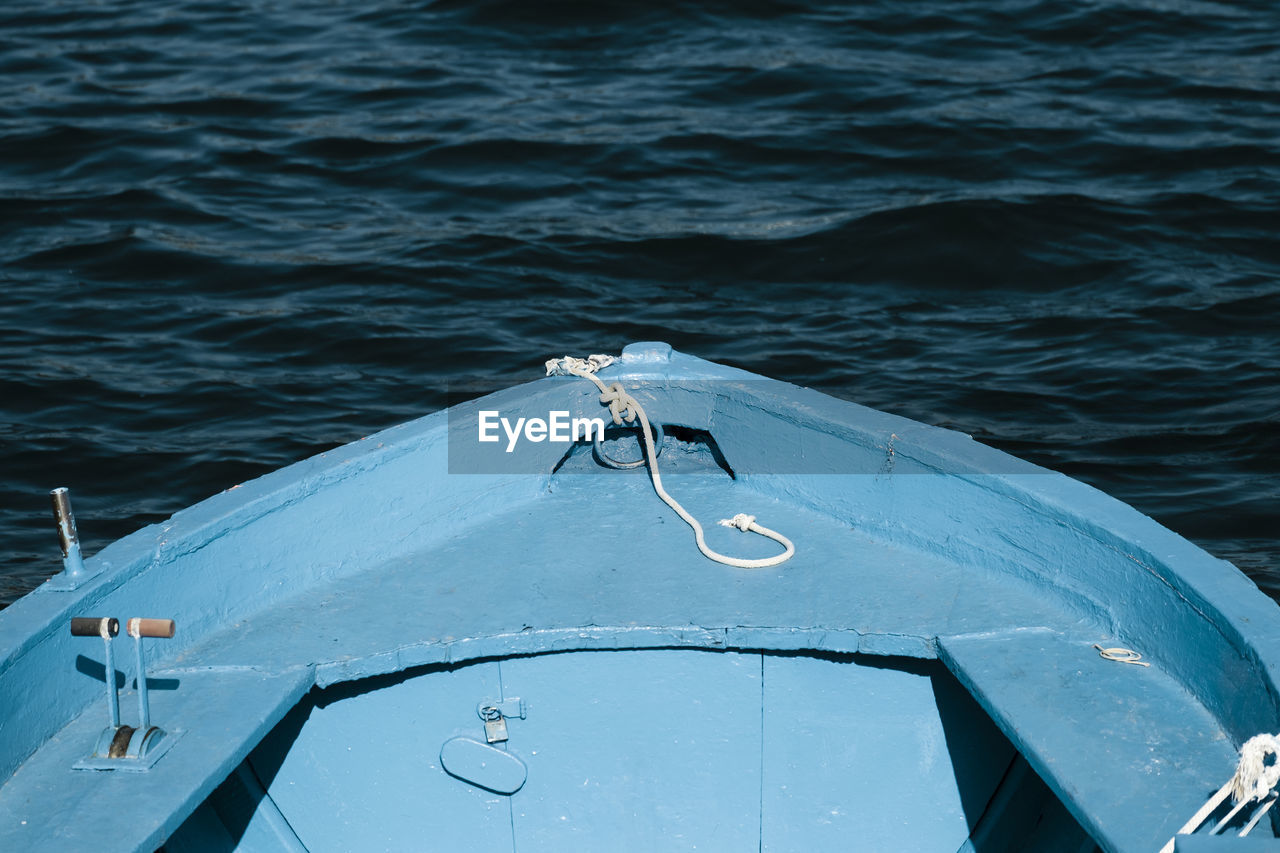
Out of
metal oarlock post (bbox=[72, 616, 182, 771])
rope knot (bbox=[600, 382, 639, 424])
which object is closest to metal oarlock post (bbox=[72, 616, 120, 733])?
metal oarlock post (bbox=[72, 616, 182, 771])

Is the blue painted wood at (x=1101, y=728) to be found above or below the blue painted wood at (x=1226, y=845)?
below

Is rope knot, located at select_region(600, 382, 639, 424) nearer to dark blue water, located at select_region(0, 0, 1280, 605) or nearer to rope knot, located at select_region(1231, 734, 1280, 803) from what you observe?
rope knot, located at select_region(1231, 734, 1280, 803)

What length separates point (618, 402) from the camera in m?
3.34

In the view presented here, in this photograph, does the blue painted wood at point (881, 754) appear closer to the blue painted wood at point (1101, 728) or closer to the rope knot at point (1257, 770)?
the blue painted wood at point (1101, 728)

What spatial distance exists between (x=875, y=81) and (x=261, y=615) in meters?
6.90

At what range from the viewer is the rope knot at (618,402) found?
3.33 m

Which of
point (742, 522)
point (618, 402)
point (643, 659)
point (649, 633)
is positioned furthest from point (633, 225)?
point (649, 633)

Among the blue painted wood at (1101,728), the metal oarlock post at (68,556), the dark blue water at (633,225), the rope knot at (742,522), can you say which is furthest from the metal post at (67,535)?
the dark blue water at (633,225)

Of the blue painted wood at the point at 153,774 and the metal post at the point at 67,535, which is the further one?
the metal post at the point at 67,535

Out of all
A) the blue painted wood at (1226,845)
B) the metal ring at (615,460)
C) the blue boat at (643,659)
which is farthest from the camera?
the metal ring at (615,460)

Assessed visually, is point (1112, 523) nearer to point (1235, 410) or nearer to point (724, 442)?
point (724, 442)

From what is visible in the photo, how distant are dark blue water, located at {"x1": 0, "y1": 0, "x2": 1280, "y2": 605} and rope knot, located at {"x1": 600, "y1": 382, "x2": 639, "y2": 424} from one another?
2.58 m

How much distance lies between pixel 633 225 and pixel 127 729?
17.8 feet

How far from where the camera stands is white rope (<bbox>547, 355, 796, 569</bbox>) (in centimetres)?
300
